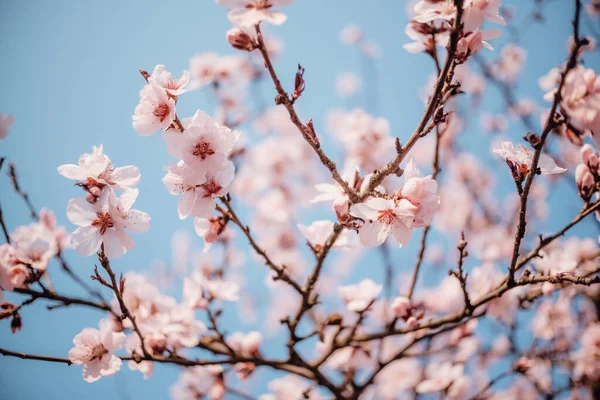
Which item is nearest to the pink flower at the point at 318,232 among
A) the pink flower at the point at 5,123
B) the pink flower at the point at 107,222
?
the pink flower at the point at 107,222

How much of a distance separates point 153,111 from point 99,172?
13.9 inches

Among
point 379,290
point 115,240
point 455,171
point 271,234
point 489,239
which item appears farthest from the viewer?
point 455,171

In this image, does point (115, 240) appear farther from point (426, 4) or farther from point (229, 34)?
point (426, 4)

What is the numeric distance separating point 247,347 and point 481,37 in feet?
7.84

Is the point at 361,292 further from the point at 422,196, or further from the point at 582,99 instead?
the point at 582,99

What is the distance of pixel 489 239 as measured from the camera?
4906 mm

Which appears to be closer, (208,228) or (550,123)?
(550,123)

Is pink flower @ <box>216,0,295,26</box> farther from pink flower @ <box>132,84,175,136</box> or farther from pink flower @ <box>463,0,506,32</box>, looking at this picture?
pink flower @ <box>463,0,506,32</box>

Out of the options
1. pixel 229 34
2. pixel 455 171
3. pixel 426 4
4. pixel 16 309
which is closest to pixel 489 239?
pixel 455 171

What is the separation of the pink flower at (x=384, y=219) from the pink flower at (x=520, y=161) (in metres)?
0.50

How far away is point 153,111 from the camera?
4.76ft

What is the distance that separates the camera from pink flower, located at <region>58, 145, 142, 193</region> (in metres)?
1.43

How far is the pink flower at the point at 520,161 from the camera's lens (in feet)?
4.64

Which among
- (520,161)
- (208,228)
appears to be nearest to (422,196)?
(520,161)
